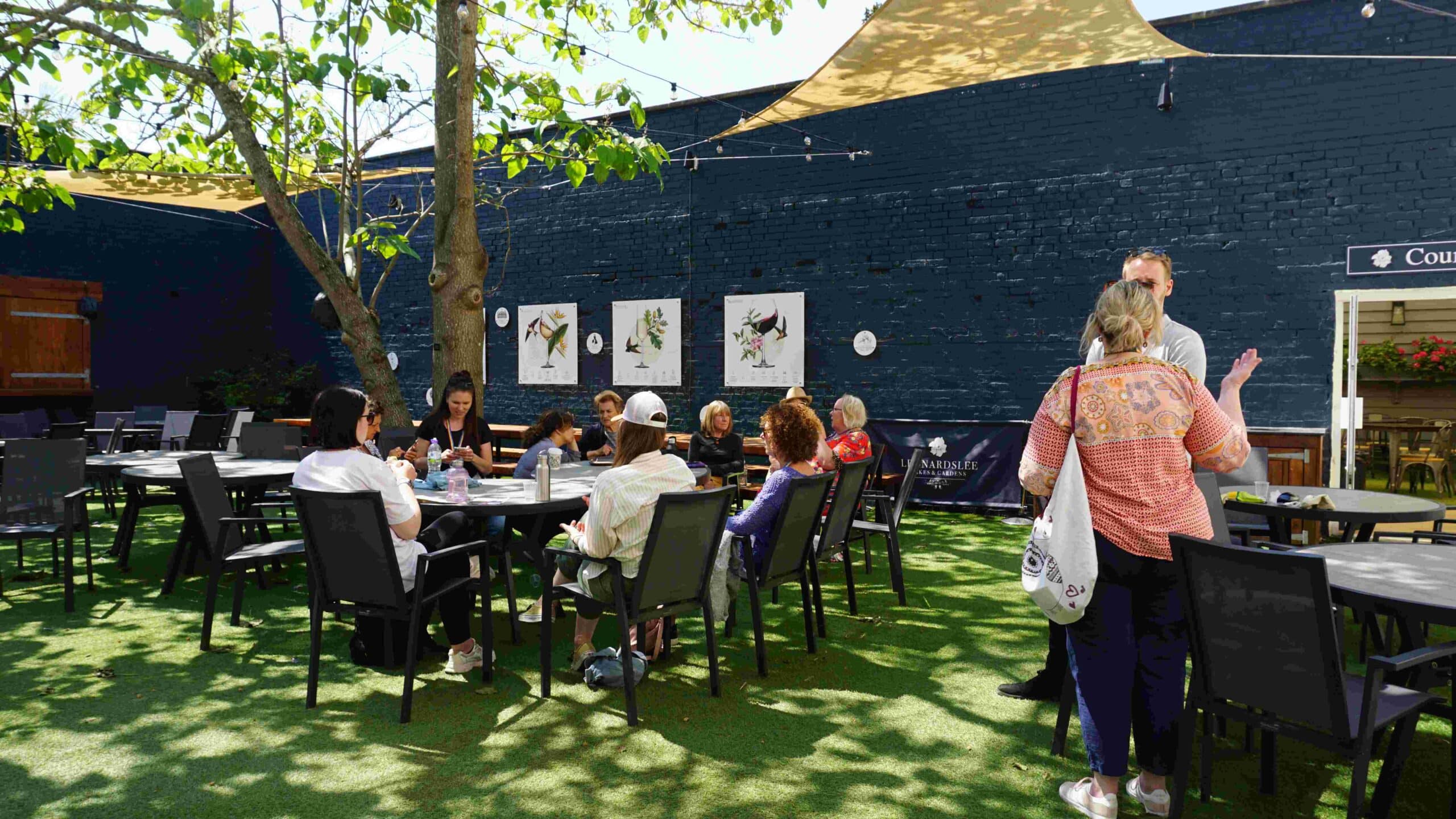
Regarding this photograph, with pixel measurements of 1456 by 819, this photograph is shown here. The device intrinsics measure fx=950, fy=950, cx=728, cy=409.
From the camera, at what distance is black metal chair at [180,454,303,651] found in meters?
4.32

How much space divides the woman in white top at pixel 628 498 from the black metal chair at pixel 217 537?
1622mm

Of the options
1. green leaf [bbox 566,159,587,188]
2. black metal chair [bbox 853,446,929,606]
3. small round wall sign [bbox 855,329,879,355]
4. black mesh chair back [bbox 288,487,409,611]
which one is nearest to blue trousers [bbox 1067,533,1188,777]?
black mesh chair back [bbox 288,487,409,611]

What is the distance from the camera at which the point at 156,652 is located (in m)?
4.25

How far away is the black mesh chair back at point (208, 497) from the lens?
445cm

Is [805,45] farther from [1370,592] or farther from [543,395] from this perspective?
[1370,592]

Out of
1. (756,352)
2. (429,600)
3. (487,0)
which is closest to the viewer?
(429,600)

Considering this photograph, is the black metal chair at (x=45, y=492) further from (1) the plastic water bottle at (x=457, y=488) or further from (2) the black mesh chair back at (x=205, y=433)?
(2) the black mesh chair back at (x=205, y=433)

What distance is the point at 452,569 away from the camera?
3.97 metres

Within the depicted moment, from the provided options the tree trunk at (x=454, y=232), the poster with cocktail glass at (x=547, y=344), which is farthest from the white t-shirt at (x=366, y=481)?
the poster with cocktail glass at (x=547, y=344)

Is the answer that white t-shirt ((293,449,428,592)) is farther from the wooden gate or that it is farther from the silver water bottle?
the wooden gate

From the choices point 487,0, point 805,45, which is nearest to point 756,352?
point 805,45

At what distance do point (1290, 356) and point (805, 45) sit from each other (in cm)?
628

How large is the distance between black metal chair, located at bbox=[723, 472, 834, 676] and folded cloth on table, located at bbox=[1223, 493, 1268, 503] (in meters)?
1.83

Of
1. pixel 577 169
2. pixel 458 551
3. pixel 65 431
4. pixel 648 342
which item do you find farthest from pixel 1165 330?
pixel 65 431
